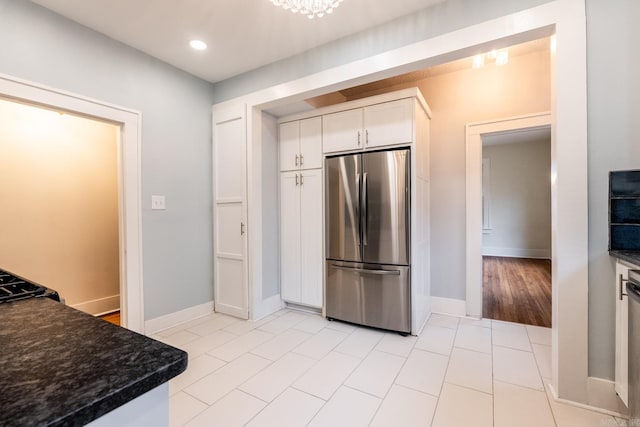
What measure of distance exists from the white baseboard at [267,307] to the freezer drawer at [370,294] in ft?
2.12

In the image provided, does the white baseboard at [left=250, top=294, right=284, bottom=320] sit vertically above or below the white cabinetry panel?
below

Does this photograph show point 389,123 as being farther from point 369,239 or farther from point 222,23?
point 222,23

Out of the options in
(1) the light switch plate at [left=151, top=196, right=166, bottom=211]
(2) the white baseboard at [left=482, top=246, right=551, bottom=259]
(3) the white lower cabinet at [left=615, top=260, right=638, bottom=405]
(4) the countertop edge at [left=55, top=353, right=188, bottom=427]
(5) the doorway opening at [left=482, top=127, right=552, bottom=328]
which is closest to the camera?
(4) the countertop edge at [left=55, top=353, right=188, bottom=427]

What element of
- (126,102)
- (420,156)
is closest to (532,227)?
(420,156)

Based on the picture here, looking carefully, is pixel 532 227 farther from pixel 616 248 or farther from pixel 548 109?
pixel 616 248

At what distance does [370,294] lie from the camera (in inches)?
107

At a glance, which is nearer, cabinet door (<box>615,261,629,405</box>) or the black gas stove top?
the black gas stove top

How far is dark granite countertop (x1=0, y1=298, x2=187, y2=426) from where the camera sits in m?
0.44

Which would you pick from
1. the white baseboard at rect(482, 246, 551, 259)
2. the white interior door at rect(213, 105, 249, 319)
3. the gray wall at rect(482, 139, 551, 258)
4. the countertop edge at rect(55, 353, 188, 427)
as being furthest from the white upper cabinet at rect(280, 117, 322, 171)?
the white baseboard at rect(482, 246, 551, 259)

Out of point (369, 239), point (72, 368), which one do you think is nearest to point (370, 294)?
point (369, 239)

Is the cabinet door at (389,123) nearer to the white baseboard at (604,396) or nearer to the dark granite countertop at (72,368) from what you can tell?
the white baseboard at (604,396)

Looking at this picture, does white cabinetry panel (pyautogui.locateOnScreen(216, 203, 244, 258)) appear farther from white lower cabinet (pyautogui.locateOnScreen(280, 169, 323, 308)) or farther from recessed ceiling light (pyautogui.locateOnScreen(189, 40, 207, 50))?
recessed ceiling light (pyautogui.locateOnScreen(189, 40, 207, 50))

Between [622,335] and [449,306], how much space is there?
1648 mm

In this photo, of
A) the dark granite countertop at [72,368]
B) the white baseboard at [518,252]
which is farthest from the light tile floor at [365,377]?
the white baseboard at [518,252]
